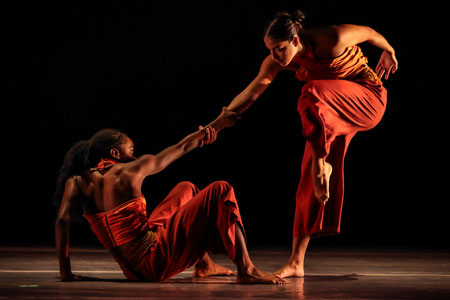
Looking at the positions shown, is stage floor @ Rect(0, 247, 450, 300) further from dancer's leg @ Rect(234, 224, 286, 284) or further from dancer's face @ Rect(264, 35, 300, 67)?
dancer's face @ Rect(264, 35, 300, 67)

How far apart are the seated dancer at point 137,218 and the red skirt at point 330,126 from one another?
1.51ft

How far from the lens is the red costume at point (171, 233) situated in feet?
8.02

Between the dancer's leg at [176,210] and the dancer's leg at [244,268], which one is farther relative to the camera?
the dancer's leg at [176,210]

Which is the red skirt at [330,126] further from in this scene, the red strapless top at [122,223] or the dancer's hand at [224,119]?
the red strapless top at [122,223]

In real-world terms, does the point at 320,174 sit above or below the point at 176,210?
above

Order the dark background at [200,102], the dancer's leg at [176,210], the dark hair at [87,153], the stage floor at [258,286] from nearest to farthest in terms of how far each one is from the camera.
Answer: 1. the stage floor at [258,286]
2. the dark hair at [87,153]
3. the dancer's leg at [176,210]
4. the dark background at [200,102]

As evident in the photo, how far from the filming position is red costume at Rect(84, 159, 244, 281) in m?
2.44

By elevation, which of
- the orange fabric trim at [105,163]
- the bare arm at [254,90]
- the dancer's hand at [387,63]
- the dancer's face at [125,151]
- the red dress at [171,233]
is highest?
the dancer's hand at [387,63]

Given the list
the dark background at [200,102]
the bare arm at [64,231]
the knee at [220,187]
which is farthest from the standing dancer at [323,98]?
the dark background at [200,102]

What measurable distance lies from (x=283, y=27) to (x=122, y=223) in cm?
101

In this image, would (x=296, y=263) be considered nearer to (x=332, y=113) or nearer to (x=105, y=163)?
(x=332, y=113)

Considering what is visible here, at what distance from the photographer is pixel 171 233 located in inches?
99.0

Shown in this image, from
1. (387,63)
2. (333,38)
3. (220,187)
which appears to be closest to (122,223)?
(220,187)

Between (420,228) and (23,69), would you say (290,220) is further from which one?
(23,69)
